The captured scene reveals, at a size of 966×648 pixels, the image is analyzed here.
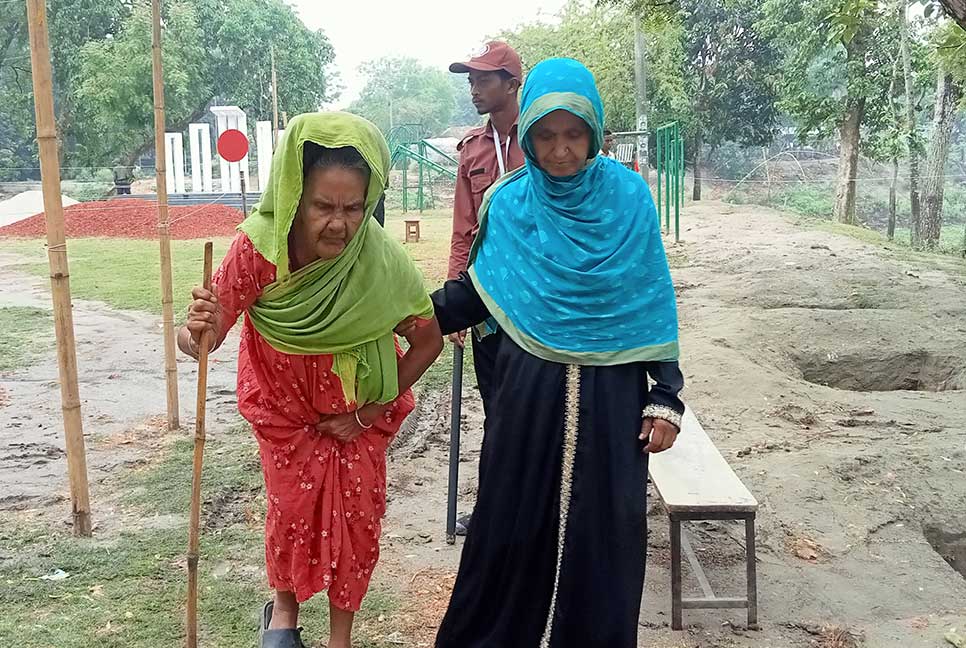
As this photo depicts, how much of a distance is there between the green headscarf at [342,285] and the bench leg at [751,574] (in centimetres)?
140

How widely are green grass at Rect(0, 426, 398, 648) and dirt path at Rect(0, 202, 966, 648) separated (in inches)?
18.0

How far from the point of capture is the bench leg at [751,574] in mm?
2896

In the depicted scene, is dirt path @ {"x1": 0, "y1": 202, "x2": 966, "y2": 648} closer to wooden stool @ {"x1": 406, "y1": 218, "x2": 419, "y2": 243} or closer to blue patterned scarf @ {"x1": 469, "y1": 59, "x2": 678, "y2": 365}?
blue patterned scarf @ {"x1": 469, "y1": 59, "x2": 678, "y2": 365}

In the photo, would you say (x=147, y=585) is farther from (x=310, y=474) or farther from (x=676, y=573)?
(x=676, y=573)

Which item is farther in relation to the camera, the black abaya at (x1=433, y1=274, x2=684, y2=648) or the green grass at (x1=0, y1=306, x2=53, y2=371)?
the green grass at (x1=0, y1=306, x2=53, y2=371)

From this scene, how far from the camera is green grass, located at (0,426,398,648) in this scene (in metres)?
2.72

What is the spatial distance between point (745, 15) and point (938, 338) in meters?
18.9

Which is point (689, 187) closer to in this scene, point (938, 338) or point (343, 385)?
point (938, 338)

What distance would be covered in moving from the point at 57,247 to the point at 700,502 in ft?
8.15

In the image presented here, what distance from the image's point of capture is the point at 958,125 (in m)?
32.0

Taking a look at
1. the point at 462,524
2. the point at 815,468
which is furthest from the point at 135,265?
the point at 815,468

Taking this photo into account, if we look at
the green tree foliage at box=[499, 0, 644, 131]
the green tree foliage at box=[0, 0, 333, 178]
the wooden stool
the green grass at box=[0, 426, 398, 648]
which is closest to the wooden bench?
the green grass at box=[0, 426, 398, 648]

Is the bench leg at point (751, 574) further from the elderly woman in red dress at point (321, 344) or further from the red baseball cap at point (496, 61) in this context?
the red baseball cap at point (496, 61)

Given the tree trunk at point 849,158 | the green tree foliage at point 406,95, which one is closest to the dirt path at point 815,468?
the tree trunk at point 849,158
